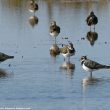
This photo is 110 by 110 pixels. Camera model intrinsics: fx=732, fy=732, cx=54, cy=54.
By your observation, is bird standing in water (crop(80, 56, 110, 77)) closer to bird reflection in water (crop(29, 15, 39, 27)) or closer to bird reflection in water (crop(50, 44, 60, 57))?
bird reflection in water (crop(50, 44, 60, 57))

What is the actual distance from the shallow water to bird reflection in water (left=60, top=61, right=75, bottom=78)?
0.11 ft

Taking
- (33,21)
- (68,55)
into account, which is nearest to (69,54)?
(68,55)

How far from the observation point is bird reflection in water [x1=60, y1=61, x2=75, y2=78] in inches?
849

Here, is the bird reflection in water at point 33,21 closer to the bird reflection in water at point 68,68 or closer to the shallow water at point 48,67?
the shallow water at point 48,67

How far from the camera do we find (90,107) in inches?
663

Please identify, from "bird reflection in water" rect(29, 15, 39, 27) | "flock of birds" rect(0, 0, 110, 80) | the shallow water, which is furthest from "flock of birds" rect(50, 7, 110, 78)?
"bird reflection in water" rect(29, 15, 39, 27)

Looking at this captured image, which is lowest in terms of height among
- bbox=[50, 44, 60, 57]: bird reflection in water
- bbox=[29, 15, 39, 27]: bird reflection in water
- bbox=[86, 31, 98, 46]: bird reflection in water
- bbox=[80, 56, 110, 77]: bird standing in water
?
bbox=[80, 56, 110, 77]: bird standing in water

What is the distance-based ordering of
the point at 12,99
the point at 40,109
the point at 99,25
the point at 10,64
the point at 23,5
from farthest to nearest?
1. the point at 23,5
2. the point at 99,25
3. the point at 10,64
4. the point at 12,99
5. the point at 40,109

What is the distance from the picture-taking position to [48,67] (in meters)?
22.5

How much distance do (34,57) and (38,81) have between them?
4413 millimetres

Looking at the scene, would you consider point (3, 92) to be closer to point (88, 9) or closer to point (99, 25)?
point (99, 25)

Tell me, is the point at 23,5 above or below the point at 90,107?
above

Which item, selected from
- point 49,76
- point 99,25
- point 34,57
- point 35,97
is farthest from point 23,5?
point 35,97

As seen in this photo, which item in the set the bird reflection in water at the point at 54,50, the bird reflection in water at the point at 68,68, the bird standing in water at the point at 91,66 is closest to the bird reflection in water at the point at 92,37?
the bird reflection in water at the point at 54,50
